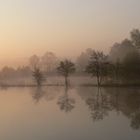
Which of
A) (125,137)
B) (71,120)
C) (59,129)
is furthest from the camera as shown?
(71,120)

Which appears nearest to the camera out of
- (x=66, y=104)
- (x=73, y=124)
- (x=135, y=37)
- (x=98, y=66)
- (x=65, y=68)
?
(x=73, y=124)

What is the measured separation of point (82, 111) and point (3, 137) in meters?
3.64

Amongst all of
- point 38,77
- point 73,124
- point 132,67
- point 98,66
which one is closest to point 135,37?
point 132,67

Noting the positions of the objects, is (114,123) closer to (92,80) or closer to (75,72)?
(92,80)

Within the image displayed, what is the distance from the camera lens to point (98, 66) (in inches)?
955

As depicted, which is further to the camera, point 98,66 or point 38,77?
point 38,77

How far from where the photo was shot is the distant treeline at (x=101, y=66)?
78.3 feet

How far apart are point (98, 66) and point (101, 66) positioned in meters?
0.29

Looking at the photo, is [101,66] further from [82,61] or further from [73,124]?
[73,124]

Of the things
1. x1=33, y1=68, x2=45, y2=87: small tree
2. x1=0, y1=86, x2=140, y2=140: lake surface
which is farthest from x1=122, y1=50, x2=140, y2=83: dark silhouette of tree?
x1=0, y1=86, x2=140, y2=140: lake surface

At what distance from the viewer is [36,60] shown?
29688 millimetres

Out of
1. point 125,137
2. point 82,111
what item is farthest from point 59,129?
point 82,111

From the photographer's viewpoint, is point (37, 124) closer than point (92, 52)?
Yes

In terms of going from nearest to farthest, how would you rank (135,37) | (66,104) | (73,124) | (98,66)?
(73,124), (66,104), (98,66), (135,37)
